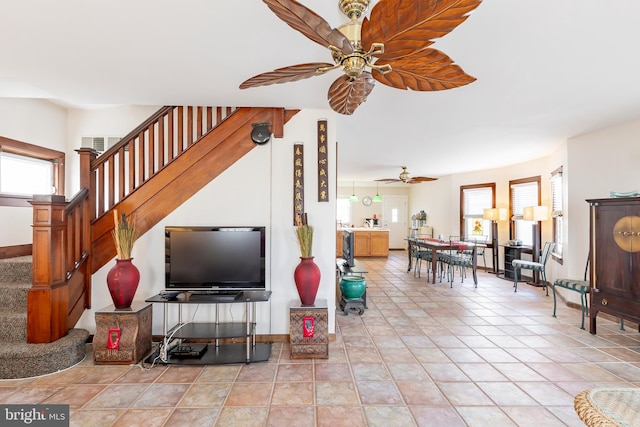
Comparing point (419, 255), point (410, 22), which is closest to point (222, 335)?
point (410, 22)

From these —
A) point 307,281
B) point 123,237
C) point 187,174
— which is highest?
point 187,174

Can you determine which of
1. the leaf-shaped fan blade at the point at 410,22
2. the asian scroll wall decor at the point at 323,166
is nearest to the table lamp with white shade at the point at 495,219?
the asian scroll wall decor at the point at 323,166

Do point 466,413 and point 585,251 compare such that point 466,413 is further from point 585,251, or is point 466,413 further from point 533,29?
point 585,251

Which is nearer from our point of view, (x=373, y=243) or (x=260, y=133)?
(x=260, y=133)

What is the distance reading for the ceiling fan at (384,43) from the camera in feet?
3.90

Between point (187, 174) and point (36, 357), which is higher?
point (187, 174)

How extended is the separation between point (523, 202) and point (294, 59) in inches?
243

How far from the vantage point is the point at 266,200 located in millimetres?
3256

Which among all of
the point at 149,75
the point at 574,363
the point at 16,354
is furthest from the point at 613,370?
the point at 16,354

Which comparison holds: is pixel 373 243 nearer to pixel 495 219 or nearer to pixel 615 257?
pixel 495 219

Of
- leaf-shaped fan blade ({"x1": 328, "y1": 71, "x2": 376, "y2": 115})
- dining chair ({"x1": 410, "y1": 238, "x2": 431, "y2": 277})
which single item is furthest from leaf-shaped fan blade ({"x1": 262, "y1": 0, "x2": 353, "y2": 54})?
dining chair ({"x1": 410, "y1": 238, "x2": 431, "y2": 277})

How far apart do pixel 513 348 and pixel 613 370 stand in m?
0.73

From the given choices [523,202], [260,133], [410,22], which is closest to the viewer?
[410,22]

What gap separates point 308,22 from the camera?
1270 millimetres
